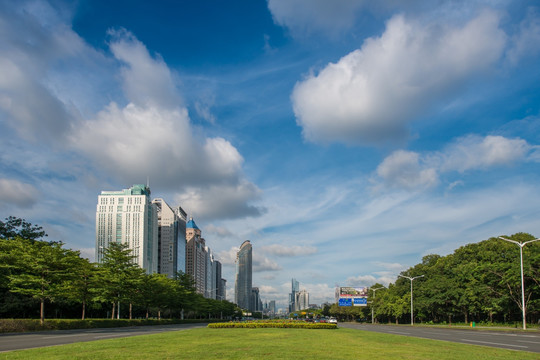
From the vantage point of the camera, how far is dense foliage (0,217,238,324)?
3969cm

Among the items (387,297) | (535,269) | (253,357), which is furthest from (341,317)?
(253,357)

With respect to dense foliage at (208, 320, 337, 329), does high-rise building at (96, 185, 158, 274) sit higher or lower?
higher

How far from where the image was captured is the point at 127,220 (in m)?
178

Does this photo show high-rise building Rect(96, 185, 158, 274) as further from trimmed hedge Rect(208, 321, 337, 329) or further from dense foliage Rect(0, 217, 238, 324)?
trimmed hedge Rect(208, 321, 337, 329)

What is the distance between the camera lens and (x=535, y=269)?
4750 cm

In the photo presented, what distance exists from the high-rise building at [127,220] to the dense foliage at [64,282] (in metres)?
95.0

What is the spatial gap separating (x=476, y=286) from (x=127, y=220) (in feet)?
491

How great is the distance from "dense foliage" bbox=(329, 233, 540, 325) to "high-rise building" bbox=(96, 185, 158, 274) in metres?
114

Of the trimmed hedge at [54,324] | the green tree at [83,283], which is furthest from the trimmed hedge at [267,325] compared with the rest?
the green tree at [83,283]

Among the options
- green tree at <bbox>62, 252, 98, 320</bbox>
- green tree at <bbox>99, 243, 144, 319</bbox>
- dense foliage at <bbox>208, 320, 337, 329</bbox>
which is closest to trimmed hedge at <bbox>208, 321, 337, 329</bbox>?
dense foliage at <bbox>208, 320, 337, 329</bbox>

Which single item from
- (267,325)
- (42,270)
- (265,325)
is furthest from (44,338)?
(267,325)

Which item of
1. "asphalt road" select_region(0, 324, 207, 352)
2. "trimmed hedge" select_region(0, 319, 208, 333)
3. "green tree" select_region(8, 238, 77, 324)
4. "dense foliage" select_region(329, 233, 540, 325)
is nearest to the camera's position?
"asphalt road" select_region(0, 324, 207, 352)

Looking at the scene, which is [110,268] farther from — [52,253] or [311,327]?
[311,327]

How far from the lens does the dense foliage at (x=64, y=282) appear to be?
39691 millimetres
